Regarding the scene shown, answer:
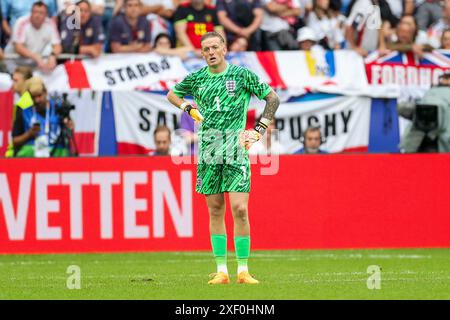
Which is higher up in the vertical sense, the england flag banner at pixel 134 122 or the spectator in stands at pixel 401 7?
the spectator in stands at pixel 401 7

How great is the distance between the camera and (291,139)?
19.4 metres

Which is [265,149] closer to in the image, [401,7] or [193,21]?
[193,21]

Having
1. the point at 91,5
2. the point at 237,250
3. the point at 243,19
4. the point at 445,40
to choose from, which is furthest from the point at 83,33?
the point at 237,250

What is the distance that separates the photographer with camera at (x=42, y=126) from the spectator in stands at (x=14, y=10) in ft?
7.84

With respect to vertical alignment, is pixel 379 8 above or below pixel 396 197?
above

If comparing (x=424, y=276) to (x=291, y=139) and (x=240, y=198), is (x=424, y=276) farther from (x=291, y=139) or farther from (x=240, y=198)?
(x=291, y=139)

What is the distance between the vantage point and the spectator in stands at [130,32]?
20.8 m

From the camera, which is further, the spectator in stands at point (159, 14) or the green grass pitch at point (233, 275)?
the spectator in stands at point (159, 14)

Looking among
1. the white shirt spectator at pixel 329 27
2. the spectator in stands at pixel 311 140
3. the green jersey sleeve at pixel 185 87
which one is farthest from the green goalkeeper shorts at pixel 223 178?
the white shirt spectator at pixel 329 27

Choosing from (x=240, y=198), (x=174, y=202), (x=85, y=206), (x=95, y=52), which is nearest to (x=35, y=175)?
(x=85, y=206)

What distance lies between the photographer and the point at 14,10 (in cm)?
2116

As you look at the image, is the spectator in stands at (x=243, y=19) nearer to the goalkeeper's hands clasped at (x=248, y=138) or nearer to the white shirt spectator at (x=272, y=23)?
the white shirt spectator at (x=272, y=23)

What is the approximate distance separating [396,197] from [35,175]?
5181mm

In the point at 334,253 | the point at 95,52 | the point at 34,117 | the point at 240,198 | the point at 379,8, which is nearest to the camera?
the point at 240,198
